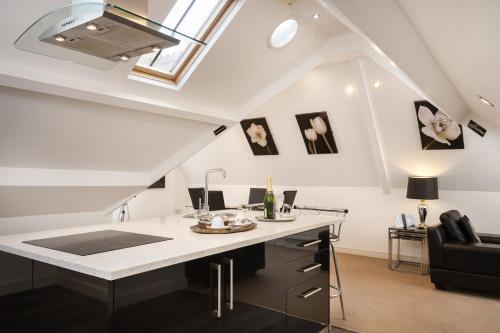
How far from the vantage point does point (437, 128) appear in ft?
16.9

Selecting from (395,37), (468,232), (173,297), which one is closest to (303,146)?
(468,232)

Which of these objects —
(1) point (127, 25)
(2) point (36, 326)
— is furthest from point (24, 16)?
(2) point (36, 326)

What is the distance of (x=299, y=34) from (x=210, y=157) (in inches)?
181

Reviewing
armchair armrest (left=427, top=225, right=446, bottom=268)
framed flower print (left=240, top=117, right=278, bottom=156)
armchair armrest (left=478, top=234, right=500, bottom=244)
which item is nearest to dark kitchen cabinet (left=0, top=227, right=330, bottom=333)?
armchair armrest (left=427, top=225, right=446, bottom=268)

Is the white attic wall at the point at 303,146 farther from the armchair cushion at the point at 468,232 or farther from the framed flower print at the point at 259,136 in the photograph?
the armchair cushion at the point at 468,232

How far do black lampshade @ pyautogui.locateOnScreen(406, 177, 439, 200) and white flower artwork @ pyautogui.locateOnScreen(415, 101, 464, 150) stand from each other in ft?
1.64

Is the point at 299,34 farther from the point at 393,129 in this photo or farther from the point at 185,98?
the point at 393,129

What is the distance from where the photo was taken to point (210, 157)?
26.0 feet

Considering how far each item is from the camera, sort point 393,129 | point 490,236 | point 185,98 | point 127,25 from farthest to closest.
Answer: point 393,129 < point 490,236 < point 185,98 < point 127,25

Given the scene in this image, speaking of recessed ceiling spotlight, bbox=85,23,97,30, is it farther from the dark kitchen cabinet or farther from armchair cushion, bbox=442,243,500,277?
armchair cushion, bbox=442,243,500,277

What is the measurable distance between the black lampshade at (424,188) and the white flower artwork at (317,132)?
135 cm

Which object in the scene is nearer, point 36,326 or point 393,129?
point 36,326

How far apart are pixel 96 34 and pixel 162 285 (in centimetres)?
114

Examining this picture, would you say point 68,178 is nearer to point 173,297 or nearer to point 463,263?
point 173,297
